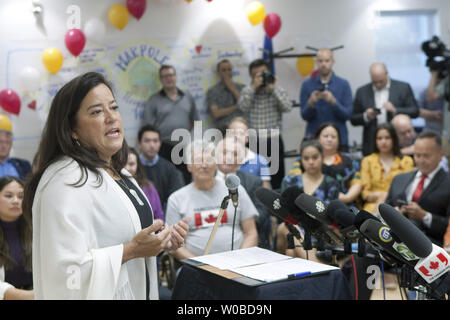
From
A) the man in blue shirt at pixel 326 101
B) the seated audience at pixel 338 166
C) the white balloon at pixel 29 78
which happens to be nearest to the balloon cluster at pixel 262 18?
the man in blue shirt at pixel 326 101

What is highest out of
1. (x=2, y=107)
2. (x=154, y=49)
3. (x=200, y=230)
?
(x=154, y=49)

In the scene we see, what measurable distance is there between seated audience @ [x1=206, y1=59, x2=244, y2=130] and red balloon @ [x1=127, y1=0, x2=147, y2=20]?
1008mm

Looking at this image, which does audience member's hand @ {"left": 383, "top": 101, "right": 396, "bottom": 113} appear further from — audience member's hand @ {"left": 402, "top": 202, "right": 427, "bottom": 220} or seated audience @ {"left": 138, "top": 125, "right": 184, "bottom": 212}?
seated audience @ {"left": 138, "top": 125, "right": 184, "bottom": 212}

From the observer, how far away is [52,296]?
4.97ft

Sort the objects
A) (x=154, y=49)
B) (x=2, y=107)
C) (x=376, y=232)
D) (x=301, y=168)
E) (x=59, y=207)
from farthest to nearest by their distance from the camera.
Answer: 1. (x=154, y=49)
2. (x=2, y=107)
3. (x=301, y=168)
4. (x=376, y=232)
5. (x=59, y=207)

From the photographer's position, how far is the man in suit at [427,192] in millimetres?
3486

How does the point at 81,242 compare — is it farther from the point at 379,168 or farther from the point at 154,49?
the point at 154,49

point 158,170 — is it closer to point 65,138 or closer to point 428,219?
point 428,219

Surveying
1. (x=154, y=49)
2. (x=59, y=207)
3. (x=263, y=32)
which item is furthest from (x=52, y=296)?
(x=263, y=32)

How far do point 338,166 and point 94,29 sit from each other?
9.64 feet

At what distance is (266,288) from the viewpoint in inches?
66.9

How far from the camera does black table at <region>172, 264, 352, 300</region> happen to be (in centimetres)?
171

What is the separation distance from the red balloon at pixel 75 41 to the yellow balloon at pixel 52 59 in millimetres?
134
